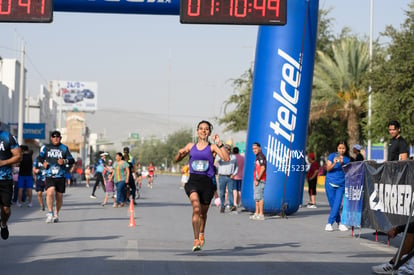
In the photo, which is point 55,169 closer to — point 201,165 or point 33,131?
point 201,165

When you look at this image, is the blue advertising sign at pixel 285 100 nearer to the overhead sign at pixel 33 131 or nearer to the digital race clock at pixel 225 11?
the digital race clock at pixel 225 11

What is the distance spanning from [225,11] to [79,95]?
407 ft

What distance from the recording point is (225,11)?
41.4ft

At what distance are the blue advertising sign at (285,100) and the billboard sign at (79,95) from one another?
114 m

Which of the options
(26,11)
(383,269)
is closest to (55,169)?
(26,11)

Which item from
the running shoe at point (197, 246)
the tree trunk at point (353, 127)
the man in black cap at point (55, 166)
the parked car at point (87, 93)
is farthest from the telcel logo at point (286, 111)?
the parked car at point (87, 93)

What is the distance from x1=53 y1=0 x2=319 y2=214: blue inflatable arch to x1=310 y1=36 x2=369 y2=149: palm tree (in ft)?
78.9

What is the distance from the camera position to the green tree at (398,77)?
35831 millimetres

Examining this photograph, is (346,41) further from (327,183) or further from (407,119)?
(327,183)

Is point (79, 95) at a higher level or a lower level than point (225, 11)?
higher

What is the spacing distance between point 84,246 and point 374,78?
27.8 m

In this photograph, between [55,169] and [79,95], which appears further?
[79,95]

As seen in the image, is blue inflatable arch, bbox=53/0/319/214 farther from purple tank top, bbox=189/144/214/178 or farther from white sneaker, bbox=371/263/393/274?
white sneaker, bbox=371/263/393/274

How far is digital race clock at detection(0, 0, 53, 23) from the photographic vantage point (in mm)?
12578
